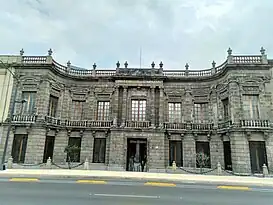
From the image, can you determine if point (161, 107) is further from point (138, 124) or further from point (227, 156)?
point (227, 156)

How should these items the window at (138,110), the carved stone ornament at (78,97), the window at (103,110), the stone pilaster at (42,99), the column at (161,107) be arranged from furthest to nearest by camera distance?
the carved stone ornament at (78,97) → the window at (103,110) → the window at (138,110) → the column at (161,107) → the stone pilaster at (42,99)

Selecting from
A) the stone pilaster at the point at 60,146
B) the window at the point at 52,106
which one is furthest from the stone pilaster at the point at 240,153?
the window at the point at 52,106

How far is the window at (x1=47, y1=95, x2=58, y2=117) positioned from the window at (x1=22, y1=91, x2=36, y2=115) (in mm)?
1539

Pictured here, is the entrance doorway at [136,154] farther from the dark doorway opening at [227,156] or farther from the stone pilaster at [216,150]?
the dark doorway opening at [227,156]

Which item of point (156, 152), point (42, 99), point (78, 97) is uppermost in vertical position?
point (78, 97)

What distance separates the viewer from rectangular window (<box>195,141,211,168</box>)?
61.4 ft

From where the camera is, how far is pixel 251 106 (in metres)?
18.1

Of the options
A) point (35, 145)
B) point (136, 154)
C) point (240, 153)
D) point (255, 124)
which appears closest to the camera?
point (240, 153)

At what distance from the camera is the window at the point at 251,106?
17797 mm

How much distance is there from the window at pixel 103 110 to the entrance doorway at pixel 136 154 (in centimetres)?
396

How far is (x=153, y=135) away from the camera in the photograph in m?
19.6

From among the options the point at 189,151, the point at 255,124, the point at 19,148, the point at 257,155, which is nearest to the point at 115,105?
the point at 189,151

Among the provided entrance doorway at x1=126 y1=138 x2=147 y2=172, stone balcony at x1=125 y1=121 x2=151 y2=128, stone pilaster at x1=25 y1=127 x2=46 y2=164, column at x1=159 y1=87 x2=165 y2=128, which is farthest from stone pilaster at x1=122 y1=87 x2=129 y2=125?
stone pilaster at x1=25 y1=127 x2=46 y2=164

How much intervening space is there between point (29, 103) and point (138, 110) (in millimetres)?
11600
